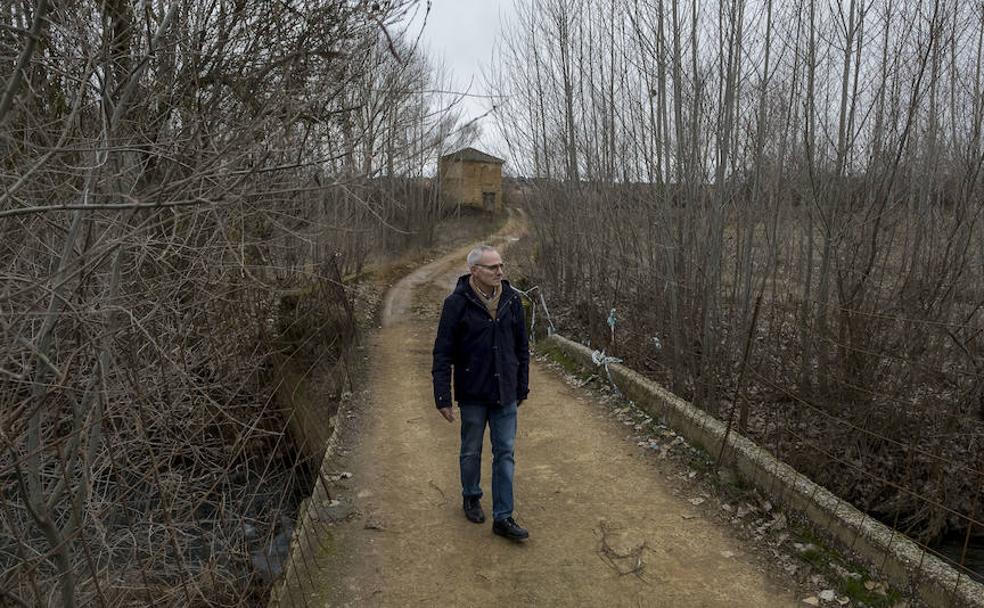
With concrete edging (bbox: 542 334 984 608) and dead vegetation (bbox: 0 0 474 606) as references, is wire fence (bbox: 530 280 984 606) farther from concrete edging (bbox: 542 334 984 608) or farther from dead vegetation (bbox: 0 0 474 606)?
dead vegetation (bbox: 0 0 474 606)

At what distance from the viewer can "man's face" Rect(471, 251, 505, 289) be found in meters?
4.07

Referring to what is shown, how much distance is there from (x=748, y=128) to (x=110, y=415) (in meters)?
7.40

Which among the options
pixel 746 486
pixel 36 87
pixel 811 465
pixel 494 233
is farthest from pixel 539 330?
pixel 494 233

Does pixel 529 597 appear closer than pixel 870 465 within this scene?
Yes

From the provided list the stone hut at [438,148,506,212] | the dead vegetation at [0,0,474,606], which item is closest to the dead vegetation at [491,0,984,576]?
the dead vegetation at [0,0,474,606]

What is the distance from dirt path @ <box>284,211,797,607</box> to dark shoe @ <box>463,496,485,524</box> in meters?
0.06

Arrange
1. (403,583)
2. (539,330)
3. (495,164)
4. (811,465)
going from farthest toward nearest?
(495,164), (539,330), (811,465), (403,583)

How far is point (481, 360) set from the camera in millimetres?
4102

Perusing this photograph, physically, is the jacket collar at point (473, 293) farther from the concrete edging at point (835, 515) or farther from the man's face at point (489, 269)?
the concrete edging at point (835, 515)

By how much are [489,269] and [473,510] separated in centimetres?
174

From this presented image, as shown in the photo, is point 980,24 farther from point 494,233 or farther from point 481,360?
point 494,233

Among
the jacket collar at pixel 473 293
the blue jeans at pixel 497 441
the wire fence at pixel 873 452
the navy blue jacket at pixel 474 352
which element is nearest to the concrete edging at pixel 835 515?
the wire fence at pixel 873 452

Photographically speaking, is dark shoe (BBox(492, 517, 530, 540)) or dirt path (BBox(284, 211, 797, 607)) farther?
dark shoe (BBox(492, 517, 530, 540))

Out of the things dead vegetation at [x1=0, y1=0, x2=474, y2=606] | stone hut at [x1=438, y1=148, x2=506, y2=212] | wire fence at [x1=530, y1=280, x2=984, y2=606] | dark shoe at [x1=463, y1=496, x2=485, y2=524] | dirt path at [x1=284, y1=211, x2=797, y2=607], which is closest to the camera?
dead vegetation at [x1=0, y1=0, x2=474, y2=606]
